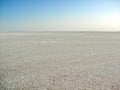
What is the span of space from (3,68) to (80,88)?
4.23 meters

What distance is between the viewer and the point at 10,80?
5.55m

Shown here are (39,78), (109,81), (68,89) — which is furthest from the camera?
(39,78)

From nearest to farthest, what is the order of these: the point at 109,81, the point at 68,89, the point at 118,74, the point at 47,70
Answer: the point at 68,89
the point at 109,81
the point at 118,74
the point at 47,70

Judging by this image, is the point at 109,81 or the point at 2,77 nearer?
the point at 109,81

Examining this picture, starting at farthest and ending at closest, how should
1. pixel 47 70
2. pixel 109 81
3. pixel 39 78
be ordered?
pixel 47 70 → pixel 39 78 → pixel 109 81

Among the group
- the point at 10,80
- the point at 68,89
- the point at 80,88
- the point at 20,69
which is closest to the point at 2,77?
the point at 10,80

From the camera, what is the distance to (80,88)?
4.82m

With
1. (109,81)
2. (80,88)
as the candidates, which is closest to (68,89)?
(80,88)

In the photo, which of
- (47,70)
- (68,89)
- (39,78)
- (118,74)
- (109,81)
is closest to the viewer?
(68,89)

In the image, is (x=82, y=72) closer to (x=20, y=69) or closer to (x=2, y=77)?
(x=20, y=69)

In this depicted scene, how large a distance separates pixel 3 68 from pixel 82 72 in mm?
3949

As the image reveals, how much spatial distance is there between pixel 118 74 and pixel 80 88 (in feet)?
7.61

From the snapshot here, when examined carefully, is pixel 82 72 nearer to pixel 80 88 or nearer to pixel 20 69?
pixel 80 88

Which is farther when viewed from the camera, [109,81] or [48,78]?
[48,78]
